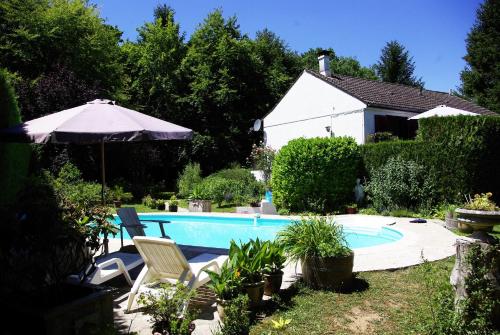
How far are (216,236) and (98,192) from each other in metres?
7.03

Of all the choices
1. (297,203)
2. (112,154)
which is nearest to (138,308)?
(297,203)

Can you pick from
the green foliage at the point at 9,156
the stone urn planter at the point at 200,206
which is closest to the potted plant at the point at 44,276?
the green foliage at the point at 9,156

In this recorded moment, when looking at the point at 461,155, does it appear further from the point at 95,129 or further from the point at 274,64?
the point at 274,64

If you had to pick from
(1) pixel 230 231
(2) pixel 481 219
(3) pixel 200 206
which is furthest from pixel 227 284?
(3) pixel 200 206

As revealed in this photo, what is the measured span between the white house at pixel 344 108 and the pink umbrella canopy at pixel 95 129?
14773mm

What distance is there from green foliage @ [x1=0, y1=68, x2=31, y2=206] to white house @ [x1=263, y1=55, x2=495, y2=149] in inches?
584

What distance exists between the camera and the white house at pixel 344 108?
2042 centimetres

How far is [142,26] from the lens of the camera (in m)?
34.2

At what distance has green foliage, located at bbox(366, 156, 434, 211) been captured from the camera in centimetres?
1381

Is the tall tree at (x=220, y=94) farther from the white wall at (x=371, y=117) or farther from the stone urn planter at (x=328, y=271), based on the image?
the stone urn planter at (x=328, y=271)

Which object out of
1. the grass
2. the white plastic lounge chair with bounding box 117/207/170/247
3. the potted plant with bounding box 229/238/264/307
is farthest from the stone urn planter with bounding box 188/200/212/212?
the potted plant with bounding box 229/238/264/307

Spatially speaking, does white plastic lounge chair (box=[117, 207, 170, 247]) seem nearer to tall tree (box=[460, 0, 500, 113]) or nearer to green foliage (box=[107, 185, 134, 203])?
green foliage (box=[107, 185, 134, 203])

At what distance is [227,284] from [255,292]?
1.44 ft

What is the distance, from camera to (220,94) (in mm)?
28688
